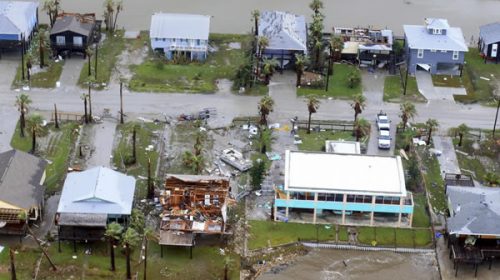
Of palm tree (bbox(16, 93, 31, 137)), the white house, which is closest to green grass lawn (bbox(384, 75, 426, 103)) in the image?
the white house

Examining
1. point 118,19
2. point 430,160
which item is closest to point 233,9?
point 118,19

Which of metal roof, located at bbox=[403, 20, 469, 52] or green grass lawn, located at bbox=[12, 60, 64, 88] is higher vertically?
metal roof, located at bbox=[403, 20, 469, 52]

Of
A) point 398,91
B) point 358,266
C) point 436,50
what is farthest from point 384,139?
point 436,50

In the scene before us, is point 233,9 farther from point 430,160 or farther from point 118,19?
point 430,160

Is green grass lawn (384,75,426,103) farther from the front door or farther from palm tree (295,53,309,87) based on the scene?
the front door

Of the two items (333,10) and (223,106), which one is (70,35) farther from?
(333,10)

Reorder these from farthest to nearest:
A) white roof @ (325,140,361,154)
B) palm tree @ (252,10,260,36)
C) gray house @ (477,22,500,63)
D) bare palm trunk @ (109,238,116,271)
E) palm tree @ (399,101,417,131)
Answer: palm tree @ (252,10,260,36) → gray house @ (477,22,500,63) → palm tree @ (399,101,417,131) → white roof @ (325,140,361,154) → bare palm trunk @ (109,238,116,271)

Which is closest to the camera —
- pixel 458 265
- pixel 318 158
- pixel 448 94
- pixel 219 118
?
pixel 458 265
